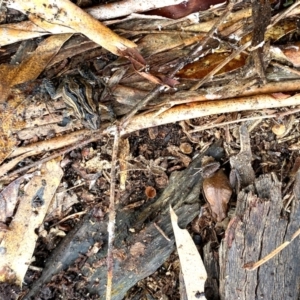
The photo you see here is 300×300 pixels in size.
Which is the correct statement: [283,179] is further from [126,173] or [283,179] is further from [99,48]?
[99,48]

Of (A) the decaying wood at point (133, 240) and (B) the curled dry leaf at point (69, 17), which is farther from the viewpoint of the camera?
(A) the decaying wood at point (133, 240)

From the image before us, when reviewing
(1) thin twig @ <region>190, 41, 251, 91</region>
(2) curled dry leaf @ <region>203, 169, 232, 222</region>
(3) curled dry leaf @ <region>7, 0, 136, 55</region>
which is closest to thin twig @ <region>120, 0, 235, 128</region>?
(1) thin twig @ <region>190, 41, 251, 91</region>

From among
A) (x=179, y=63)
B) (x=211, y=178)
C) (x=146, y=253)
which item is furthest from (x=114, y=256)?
(x=179, y=63)

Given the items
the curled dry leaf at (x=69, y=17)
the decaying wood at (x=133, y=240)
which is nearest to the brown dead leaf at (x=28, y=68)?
the curled dry leaf at (x=69, y=17)

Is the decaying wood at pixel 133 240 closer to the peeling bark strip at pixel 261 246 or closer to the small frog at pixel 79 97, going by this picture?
the peeling bark strip at pixel 261 246

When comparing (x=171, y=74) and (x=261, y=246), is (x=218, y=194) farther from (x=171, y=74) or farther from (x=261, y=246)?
(x=171, y=74)

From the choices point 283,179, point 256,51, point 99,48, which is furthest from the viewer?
point 283,179
